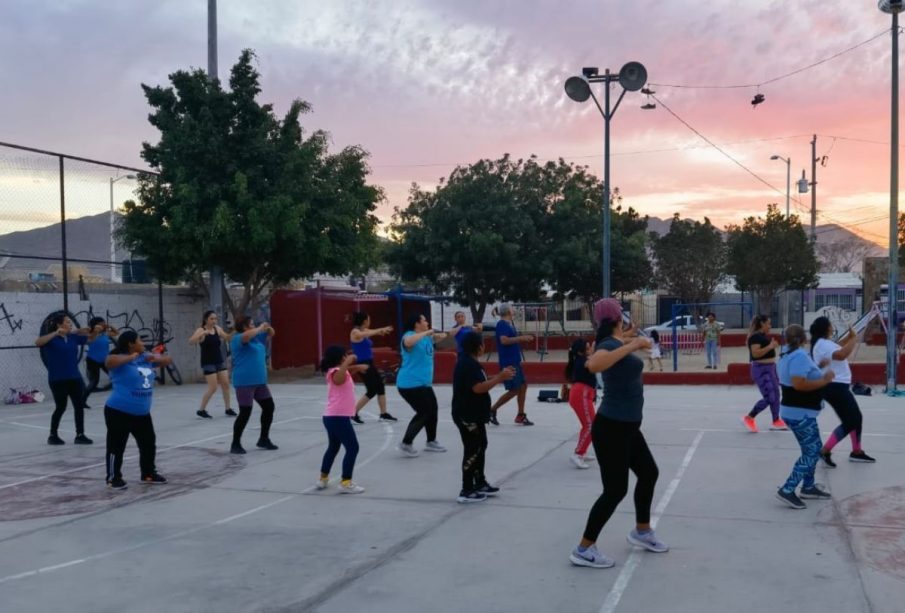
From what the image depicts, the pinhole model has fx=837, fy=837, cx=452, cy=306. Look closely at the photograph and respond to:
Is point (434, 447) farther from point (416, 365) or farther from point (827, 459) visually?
point (827, 459)

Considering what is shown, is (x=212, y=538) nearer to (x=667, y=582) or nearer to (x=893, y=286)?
(x=667, y=582)

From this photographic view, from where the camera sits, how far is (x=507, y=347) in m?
11.8

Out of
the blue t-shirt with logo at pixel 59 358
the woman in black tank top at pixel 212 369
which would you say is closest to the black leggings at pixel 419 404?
the blue t-shirt with logo at pixel 59 358

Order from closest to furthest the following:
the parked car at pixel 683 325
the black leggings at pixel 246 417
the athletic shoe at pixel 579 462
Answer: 1. the athletic shoe at pixel 579 462
2. the black leggings at pixel 246 417
3. the parked car at pixel 683 325

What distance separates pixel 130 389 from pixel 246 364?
1.97 metres

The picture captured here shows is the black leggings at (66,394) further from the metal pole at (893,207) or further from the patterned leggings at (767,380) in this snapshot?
the metal pole at (893,207)

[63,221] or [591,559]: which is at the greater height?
[63,221]

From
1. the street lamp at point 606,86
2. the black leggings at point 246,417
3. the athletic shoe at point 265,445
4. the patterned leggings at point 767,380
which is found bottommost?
the athletic shoe at point 265,445

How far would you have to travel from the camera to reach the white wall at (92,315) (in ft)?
54.8

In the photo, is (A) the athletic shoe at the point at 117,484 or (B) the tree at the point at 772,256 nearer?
(A) the athletic shoe at the point at 117,484

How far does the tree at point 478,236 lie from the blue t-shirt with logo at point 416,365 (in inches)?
793

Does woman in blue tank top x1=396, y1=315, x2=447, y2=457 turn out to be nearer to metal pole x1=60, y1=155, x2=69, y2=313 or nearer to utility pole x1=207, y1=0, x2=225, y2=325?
metal pole x1=60, y1=155, x2=69, y2=313

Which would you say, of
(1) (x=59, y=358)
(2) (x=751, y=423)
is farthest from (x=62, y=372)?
(2) (x=751, y=423)

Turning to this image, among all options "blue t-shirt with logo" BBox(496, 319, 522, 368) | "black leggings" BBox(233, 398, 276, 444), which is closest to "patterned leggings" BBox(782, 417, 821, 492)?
"blue t-shirt with logo" BBox(496, 319, 522, 368)
